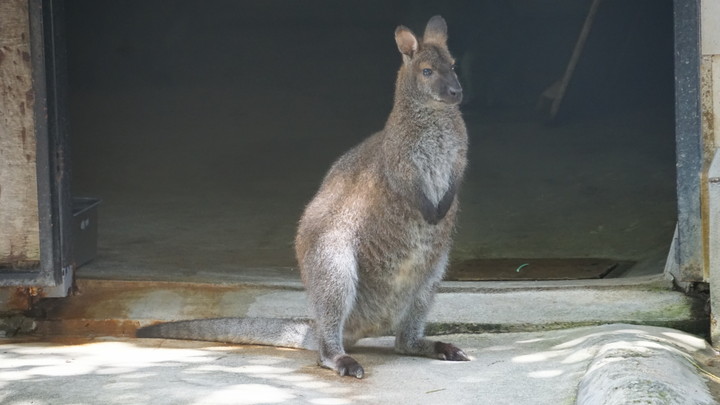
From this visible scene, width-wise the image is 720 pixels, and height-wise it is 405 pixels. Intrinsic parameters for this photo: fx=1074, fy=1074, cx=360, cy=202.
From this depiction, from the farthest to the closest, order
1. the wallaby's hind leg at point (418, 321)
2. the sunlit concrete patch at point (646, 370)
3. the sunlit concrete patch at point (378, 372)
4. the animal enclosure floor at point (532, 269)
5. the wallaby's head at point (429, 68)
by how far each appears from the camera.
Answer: the animal enclosure floor at point (532, 269), the wallaby's hind leg at point (418, 321), the wallaby's head at point (429, 68), the sunlit concrete patch at point (378, 372), the sunlit concrete patch at point (646, 370)

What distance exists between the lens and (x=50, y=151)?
5.75m

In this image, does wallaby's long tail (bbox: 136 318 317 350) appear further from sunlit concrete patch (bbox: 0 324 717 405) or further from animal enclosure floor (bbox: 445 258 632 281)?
animal enclosure floor (bbox: 445 258 632 281)

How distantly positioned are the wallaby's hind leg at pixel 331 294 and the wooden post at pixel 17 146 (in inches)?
68.2

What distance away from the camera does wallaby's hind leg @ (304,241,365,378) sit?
16.9 ft

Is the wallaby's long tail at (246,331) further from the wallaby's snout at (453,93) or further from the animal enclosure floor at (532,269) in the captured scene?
the animal enclosure floor at (532,269)

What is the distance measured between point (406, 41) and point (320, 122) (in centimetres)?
720

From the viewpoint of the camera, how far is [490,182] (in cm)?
966

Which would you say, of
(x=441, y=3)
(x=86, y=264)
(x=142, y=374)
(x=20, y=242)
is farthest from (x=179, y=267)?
(x=441, y=3)

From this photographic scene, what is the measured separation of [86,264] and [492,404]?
3288mm

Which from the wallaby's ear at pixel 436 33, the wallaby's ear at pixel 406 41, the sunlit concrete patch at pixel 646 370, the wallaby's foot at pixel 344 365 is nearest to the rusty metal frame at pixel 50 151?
the wallaby's foot at pixel 344 365

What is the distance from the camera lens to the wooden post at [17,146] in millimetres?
5633

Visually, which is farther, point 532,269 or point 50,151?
point 532,269

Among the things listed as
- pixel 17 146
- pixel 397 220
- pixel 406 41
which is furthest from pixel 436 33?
pixel 17 146

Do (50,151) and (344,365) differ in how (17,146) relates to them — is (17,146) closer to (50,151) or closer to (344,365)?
(50,151)
